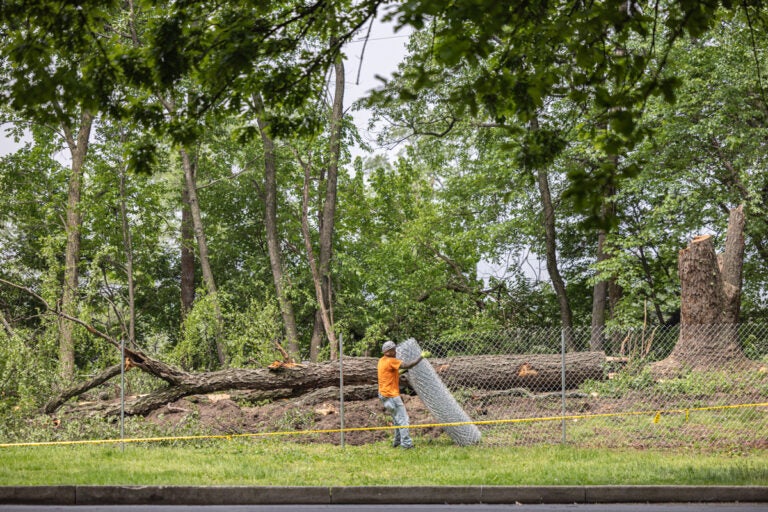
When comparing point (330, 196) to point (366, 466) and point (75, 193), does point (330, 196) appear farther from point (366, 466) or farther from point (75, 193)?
point (366, 466)

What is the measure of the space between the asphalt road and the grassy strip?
0.47 meters

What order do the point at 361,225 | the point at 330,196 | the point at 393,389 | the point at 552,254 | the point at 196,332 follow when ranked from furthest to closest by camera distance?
the point at 361,225
the point at 330,196
the point at 552,254
the point at 196,332
the point at 393,389

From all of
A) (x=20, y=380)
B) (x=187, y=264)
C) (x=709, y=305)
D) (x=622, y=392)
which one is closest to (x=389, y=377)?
(x=622, y=392)

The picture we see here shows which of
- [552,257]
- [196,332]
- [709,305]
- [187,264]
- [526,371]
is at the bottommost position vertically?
[526,371]

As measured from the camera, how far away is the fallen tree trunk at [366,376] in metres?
15.9

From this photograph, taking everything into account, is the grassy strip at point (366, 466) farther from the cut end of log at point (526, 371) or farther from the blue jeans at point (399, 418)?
the cut end of log at point (526, 371)

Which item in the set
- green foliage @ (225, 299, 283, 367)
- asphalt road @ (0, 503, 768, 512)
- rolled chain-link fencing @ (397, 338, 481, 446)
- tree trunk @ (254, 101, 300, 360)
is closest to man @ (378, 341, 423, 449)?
rolled chain-link fencing @ (397, 338, 481, 446)

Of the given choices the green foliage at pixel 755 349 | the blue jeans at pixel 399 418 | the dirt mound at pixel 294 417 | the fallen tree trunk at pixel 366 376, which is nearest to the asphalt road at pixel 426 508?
the blue jeans at pixel 399 418

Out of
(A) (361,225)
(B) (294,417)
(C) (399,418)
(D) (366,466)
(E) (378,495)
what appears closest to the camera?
(E) (378,495)

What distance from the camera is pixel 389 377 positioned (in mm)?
13234

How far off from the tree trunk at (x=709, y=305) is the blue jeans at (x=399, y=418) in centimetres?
487

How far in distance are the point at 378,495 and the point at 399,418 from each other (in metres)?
3.39

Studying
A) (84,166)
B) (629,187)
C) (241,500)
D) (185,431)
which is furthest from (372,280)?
(241,500)

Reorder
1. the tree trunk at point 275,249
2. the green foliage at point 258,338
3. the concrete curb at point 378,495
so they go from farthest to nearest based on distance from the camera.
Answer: the tree trunk at point 275,249 → the green foliage at point 258,338 → the concrete curb at point 378,495
